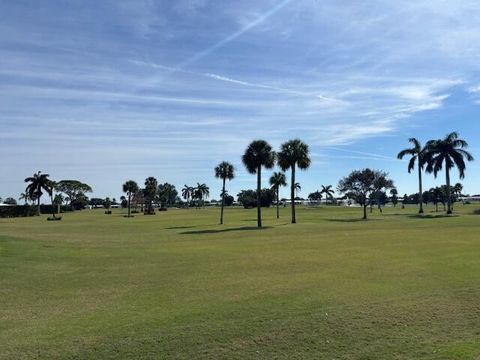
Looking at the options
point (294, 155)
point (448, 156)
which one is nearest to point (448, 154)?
point (448, 156)

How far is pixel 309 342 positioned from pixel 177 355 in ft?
7.94

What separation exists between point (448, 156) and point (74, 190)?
133 meters

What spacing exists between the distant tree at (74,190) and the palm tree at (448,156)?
125669 millimetres

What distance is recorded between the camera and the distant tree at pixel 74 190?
16738 centimetres

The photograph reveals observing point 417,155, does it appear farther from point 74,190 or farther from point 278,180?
point 74,190

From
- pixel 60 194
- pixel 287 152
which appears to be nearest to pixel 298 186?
pixel 60 194

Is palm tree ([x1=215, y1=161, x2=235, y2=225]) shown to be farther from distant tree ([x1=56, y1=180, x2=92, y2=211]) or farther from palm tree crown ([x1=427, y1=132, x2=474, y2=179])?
distant tree ([x1=56, y1=180, x2=92, y2=211])

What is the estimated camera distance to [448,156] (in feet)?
232

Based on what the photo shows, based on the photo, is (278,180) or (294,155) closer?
(294,155)

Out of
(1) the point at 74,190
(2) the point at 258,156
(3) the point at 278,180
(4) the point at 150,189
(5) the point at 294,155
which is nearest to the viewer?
(2) the point at 258,156

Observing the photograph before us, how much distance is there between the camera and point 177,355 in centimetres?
848

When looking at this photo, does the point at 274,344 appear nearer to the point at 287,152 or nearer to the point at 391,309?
the point at 391,309

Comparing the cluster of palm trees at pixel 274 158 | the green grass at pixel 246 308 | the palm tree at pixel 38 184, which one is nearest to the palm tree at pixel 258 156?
the cluster of palm trees at pixel 274 158

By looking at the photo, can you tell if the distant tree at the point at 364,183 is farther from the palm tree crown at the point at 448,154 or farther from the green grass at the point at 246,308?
the green grass at the point at 246,308
